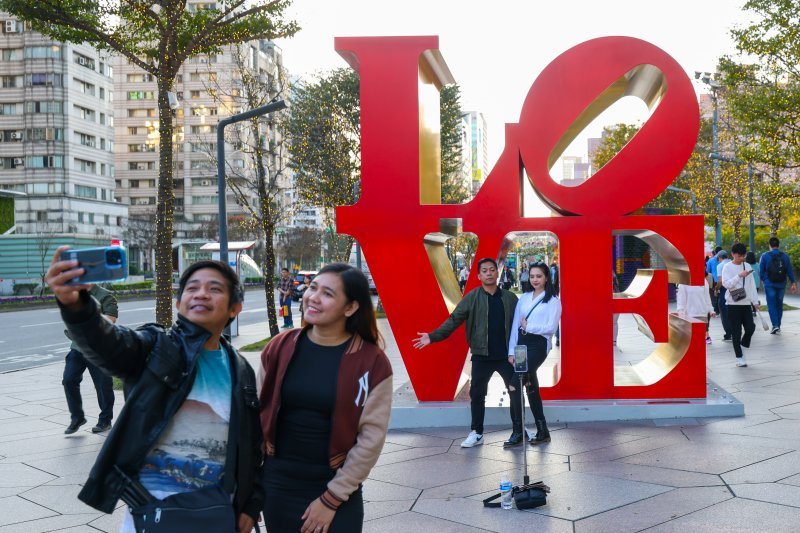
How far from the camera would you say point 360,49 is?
29.1ft

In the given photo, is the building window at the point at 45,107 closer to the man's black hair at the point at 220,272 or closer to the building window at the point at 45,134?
the building window at the point at 45,134

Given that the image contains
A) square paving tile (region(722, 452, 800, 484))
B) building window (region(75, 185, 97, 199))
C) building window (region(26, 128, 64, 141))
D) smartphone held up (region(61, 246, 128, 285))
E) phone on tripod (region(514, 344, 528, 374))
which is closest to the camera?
smartphone held up (region(61, 246, 128, 285))

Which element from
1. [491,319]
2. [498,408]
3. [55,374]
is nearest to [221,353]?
[491,319]

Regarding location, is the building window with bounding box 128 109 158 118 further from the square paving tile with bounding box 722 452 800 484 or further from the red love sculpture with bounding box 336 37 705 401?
the square paving tile with bounding box 722 452 800 484

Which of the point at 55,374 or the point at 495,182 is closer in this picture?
the point at 495,182

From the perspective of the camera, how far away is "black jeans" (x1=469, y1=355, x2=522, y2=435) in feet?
23.5

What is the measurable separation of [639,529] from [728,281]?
777 cm

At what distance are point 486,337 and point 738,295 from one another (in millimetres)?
6175

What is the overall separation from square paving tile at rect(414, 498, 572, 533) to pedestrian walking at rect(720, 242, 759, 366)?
7669mm

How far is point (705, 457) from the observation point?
21.4ft

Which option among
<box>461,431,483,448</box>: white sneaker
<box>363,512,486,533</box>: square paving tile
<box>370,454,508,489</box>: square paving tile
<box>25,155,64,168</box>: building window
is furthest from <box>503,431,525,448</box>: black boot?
<box>25,155,64,168</box>: building window

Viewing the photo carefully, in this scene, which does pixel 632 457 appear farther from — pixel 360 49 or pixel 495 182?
pixel 360 49

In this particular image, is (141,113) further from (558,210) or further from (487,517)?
(487,517)

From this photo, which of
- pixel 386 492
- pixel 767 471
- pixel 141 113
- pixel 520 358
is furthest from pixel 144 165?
pixel 767 471
